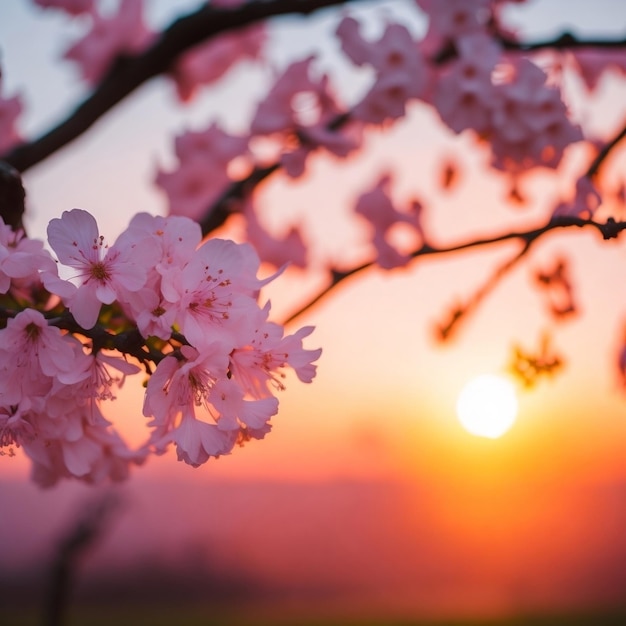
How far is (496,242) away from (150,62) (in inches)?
54.0

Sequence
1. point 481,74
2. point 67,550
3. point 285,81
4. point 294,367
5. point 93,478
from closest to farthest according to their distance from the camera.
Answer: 1. point 294,367
2. point 93,478
3. point 481,74
4. point 285,81
5. point 67,550

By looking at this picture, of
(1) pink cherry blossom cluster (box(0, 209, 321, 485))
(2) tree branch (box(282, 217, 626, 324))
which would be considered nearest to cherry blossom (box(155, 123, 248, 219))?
(2) tree branch (box(282, 217, 626, 324))

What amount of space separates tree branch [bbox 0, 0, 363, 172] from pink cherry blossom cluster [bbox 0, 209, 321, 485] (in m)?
1.25

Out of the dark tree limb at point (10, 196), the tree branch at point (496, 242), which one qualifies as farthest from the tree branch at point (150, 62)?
the dark tree limb at point (10, 196)

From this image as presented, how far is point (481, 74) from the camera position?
2164 mm

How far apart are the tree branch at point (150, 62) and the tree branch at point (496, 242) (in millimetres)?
829

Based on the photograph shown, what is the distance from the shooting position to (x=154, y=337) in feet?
3.55

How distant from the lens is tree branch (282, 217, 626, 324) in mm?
1221

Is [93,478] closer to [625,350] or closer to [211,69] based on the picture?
[625,350]

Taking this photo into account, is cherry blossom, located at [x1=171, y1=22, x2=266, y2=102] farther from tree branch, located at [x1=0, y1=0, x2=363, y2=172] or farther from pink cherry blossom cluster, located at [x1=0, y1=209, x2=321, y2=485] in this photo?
pink cherry blossom cluster, located at [x1=0, y1=209, x2=321, y2=485]

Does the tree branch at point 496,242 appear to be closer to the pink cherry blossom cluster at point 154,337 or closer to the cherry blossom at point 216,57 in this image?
the pink cherry blossom cluster at point 154,337

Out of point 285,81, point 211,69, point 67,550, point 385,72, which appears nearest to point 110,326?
point 385,72

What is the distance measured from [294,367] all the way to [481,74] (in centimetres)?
134

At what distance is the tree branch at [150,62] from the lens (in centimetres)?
231
